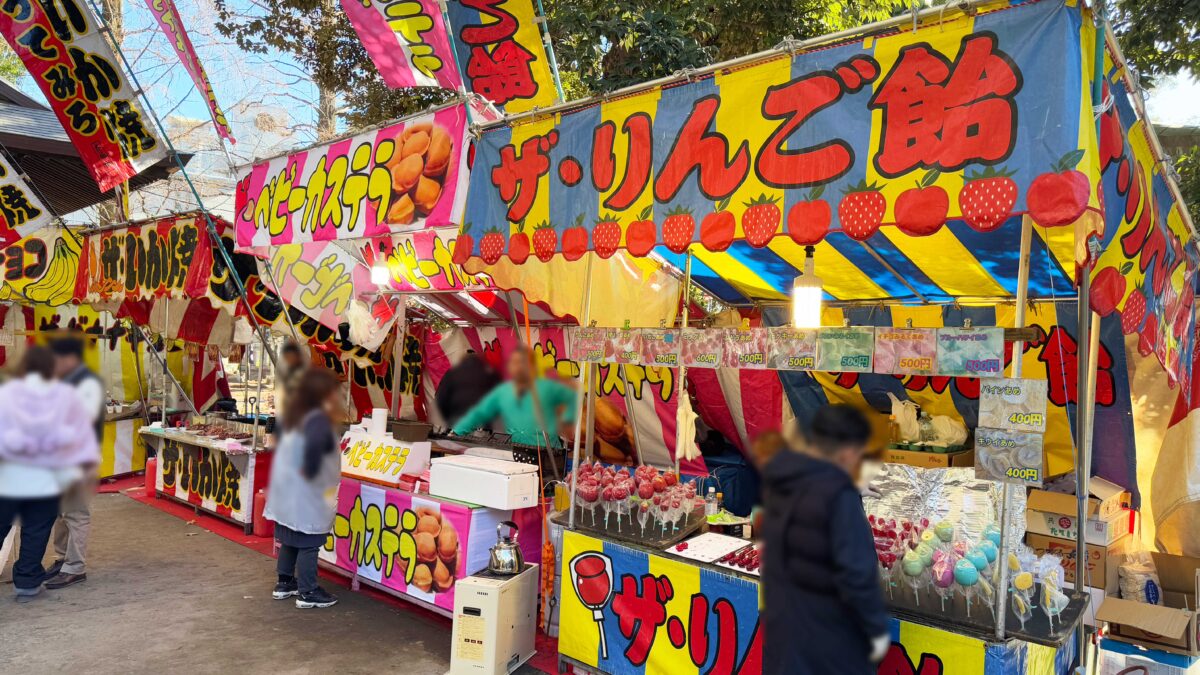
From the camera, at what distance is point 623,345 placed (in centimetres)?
313

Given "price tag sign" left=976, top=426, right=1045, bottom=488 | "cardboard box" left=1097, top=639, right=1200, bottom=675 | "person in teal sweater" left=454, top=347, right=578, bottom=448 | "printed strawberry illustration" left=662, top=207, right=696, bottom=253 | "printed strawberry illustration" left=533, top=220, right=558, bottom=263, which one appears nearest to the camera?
"person in teal sweater" left=454, top=347, right=578, bottom=448

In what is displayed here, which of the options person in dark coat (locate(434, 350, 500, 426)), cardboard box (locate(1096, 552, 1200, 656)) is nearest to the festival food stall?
person in dark coat (locate(434, 350, 500, 426))

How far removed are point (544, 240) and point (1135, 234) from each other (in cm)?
287

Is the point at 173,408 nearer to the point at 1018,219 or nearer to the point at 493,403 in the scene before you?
the point at 1018,219

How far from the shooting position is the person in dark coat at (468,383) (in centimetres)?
66

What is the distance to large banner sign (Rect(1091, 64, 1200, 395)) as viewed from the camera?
294cm

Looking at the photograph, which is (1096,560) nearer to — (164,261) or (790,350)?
(790,350)

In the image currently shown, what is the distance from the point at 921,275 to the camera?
18.7ft

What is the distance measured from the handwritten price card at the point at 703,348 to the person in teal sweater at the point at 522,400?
7.12 feet

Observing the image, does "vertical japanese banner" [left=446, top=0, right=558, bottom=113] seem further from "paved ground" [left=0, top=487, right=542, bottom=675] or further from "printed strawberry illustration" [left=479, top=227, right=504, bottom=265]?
"paved ground" [left=0, top=487, right=542, bottom=675]

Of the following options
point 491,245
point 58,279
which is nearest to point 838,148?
point 491,245

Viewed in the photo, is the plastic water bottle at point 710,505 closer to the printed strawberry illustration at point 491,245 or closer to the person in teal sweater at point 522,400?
the printed strawberry illustration at point 491,245

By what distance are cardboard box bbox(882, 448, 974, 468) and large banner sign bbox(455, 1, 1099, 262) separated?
106 inches

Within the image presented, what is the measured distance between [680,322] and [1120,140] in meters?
3.73
